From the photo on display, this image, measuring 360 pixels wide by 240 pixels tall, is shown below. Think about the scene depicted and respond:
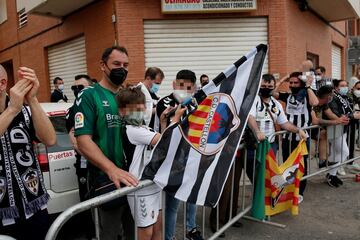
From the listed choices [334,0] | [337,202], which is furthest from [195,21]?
[337,202]

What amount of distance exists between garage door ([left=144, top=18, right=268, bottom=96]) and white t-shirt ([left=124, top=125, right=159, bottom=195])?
7.35 metres

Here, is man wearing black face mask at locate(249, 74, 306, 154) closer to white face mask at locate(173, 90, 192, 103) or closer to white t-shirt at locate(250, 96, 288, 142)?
white t-shirt at locate(250, 96, 288, 142)

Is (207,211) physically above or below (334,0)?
below

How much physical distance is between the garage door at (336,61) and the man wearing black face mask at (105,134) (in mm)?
15255

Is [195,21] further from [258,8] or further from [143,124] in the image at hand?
[143,124]

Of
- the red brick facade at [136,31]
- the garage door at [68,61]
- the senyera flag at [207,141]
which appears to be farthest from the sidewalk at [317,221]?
the garage door at [68,61]

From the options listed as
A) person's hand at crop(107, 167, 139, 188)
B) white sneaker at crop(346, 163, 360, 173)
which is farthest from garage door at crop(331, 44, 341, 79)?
person's hand at crop(107, 167, 139, 188)

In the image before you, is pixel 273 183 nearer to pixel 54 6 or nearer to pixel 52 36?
pixel 54 6

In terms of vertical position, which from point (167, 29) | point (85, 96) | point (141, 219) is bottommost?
point (141, 219)

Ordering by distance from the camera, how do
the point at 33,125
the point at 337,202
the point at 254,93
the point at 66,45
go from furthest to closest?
the point at 66,45 → the point at 337,202 → the point at 254,93 → the point at 33,125

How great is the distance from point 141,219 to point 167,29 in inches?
306

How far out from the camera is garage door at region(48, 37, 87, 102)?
1184 centimetres

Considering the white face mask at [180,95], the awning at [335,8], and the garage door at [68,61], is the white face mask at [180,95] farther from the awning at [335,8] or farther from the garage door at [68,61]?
the awning at [335,8]

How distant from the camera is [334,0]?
11672mm
